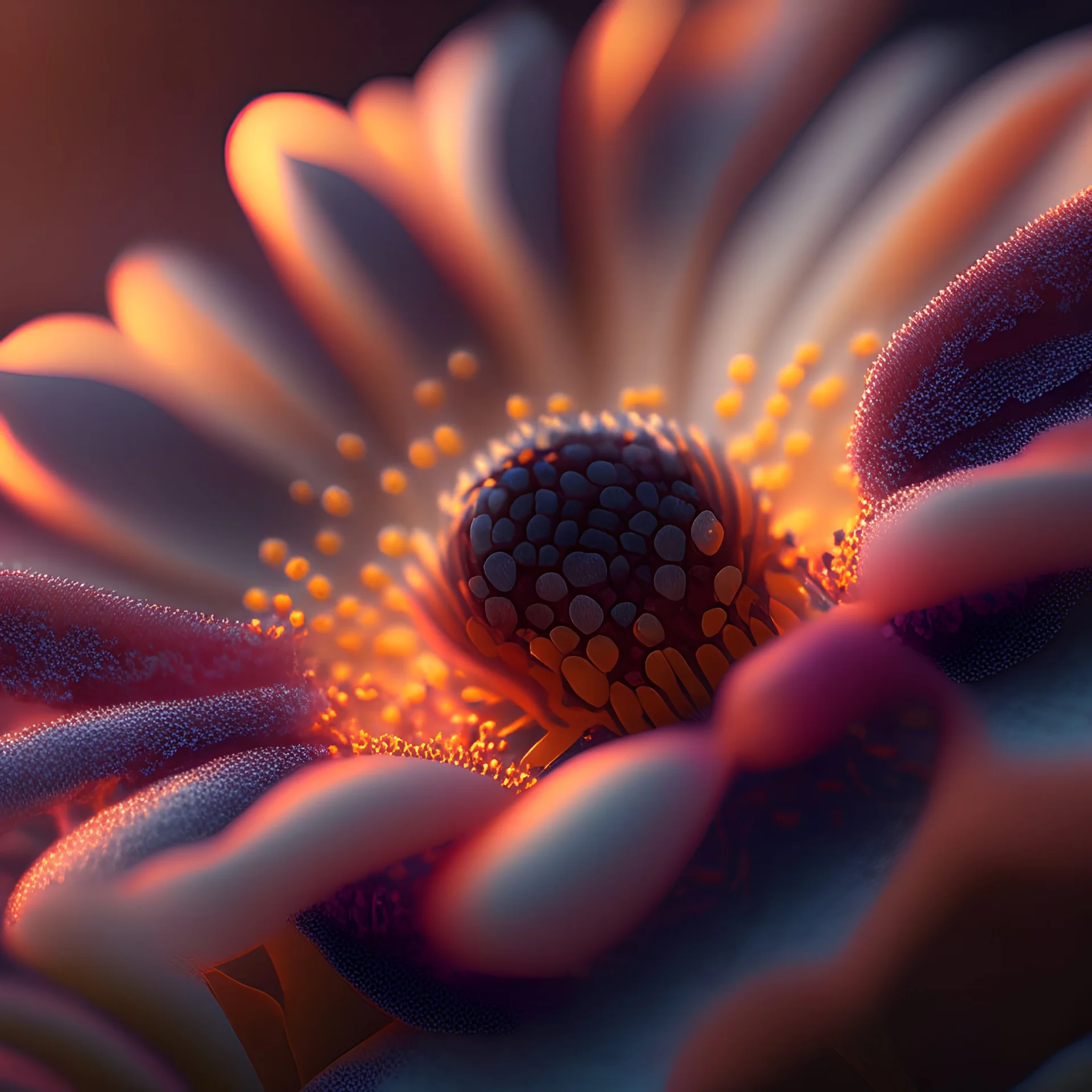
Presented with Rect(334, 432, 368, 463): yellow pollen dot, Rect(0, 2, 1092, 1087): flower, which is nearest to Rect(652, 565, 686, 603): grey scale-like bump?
Rect(0, 2, 1092, 1087): flower

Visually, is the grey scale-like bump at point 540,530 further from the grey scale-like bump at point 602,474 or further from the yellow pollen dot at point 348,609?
the yellow pollen dot at point 348,609

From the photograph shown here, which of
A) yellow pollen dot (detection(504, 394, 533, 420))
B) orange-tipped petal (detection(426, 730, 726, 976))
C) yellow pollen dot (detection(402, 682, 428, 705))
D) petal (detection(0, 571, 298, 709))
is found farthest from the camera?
yellow pollen dot (detection(504, 394, 533, 420))

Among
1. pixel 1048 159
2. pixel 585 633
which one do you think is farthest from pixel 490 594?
pixel 1048 159

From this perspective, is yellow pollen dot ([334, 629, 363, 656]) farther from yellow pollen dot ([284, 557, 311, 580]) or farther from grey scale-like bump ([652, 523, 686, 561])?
grey scale-like bump ([652, 523, 686, 561])

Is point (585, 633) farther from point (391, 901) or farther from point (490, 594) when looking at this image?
point (391, 901)

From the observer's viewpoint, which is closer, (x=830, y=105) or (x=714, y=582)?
(x=714, y=582)

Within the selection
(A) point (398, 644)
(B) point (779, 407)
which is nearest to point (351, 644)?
(A) point (398, 644)
